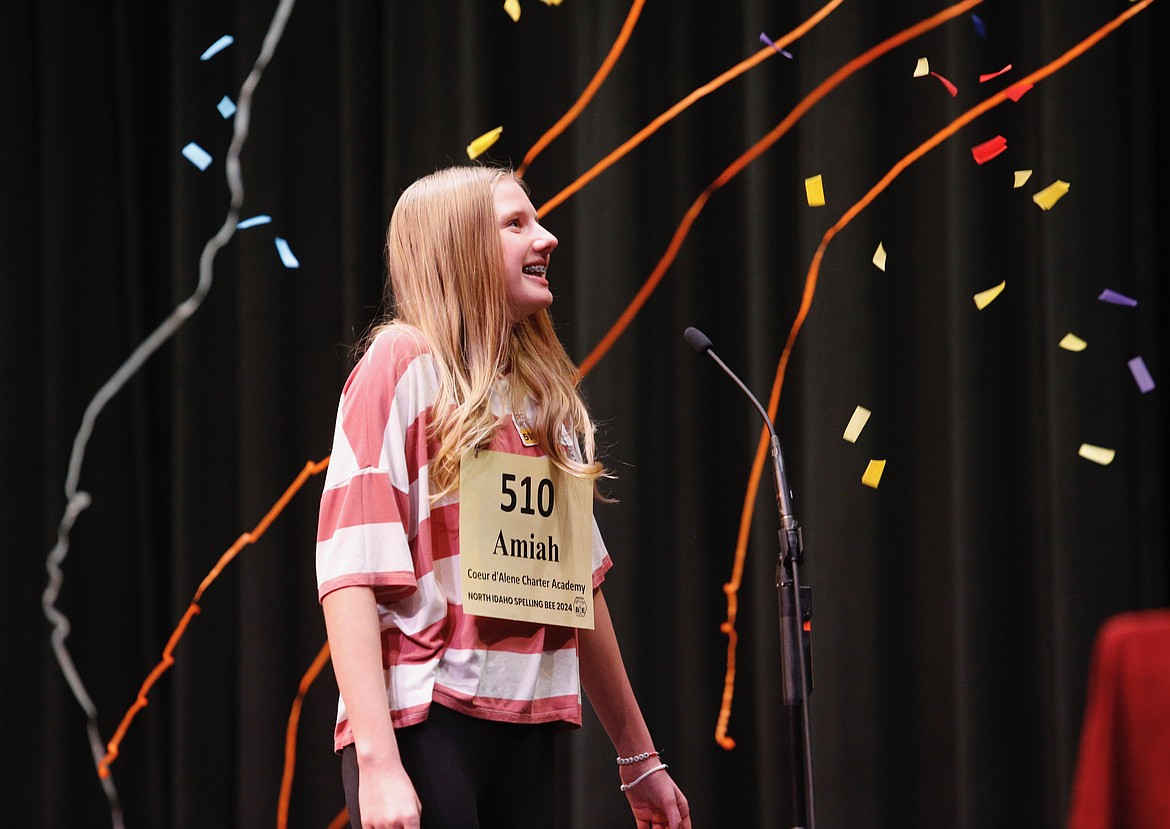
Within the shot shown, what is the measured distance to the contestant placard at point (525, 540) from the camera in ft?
4.59

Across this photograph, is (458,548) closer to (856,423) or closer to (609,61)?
(856,423)

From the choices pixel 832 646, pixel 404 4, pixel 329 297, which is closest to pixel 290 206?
pixel 329 297

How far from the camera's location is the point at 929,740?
2.38 meters

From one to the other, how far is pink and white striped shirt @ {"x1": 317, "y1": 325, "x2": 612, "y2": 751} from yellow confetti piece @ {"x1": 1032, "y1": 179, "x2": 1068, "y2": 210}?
1383 mm

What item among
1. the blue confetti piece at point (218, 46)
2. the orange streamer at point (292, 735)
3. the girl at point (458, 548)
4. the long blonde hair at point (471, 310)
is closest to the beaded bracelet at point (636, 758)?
the girl at point (458, 548)

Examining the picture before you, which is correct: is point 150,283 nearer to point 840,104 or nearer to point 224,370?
point 224,370

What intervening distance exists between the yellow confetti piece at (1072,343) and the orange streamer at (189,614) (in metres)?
1.45

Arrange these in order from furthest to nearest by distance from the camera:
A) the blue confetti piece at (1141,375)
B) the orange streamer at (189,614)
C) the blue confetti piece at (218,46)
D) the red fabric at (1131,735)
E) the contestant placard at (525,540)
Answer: the blue confetti piece at (218,46) < the orange streamer at (189,614) < the blue confetti piece at (1141,375) < the contestant placard at (525,540) < the red fabric at (1131,735)

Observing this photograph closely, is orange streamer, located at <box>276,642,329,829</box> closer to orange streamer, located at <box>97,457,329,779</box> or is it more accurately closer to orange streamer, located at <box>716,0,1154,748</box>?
orange streamer, located at <box>97,457,329,779</box>

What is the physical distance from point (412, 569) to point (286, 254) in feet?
5.18

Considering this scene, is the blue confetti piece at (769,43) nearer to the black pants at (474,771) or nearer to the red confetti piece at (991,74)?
the red confetti piece at (991,74)

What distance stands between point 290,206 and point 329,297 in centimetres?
21

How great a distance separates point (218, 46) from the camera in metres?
2.83

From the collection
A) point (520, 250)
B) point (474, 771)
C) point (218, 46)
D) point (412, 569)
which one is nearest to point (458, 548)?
point (412, 569)
